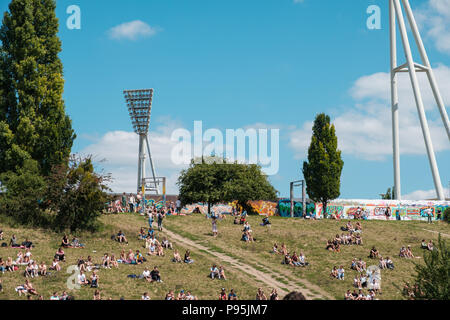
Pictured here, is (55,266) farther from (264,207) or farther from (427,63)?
(427,63)

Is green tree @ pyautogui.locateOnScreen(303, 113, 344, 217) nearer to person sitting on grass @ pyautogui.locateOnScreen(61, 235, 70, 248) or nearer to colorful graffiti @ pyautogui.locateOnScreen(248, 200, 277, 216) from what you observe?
colorful graffiti @ pyautogui.locateOnScreen(248, 200, 277, 216)

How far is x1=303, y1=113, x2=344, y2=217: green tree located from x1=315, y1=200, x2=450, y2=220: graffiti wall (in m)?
1.83

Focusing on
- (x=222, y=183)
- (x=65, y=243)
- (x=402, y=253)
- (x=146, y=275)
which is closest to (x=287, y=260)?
(x=402, y=253)

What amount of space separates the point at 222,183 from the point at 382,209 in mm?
21600

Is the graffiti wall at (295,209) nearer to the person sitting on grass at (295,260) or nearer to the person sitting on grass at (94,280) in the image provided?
the person sitting on grass at (295,260)

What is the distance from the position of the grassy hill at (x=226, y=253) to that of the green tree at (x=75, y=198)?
5.11ft

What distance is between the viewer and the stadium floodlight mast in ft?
245

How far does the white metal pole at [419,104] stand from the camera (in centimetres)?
7375

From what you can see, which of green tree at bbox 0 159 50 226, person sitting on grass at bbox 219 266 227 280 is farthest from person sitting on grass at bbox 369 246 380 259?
green tree at bbox 0 159 50 226

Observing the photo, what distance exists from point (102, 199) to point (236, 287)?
62.8 feet

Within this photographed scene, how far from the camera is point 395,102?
263 ft

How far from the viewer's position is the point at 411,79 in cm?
7669

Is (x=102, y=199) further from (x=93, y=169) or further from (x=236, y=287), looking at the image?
(x=236, y=287)
